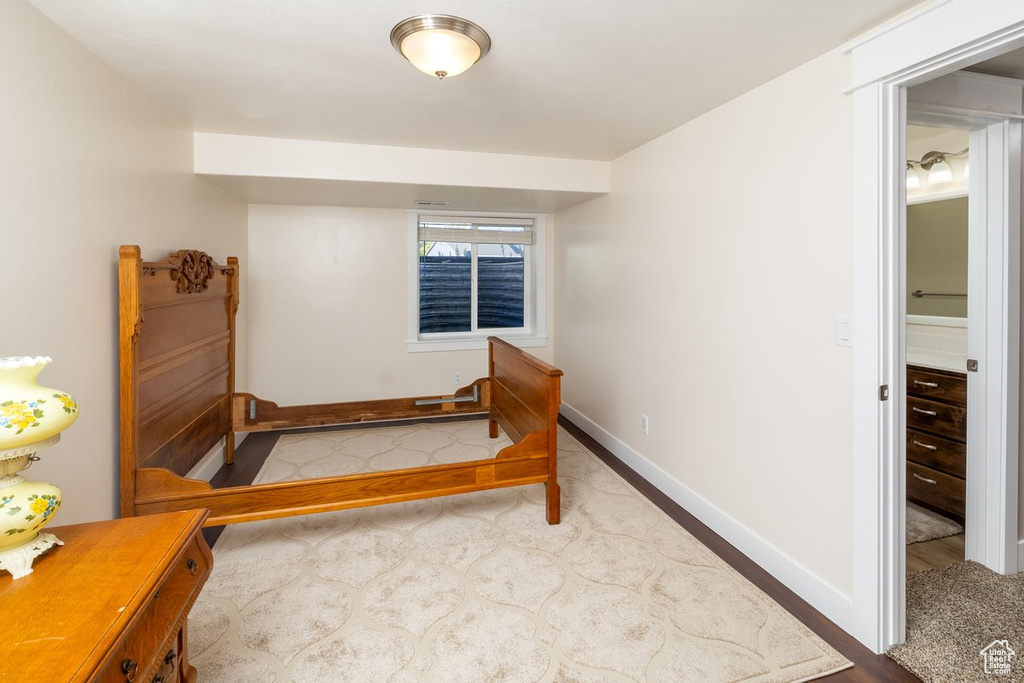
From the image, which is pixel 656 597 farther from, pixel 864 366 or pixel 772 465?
pixel 864 366

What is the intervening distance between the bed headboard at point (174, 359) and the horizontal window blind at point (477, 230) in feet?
5.96

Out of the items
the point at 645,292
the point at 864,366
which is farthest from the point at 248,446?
the point at 864,366

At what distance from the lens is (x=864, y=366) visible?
5.66 ft

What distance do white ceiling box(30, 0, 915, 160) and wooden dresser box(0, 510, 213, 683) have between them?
1.62 meters

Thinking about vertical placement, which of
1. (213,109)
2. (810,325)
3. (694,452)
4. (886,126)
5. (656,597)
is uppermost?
(213,109)

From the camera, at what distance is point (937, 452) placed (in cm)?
261

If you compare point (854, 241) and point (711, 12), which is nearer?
point (711, 12)

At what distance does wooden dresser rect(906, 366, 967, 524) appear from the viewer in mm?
2496

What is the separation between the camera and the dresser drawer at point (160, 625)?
925mm

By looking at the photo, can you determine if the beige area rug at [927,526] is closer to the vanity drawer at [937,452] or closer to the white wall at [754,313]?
the vanity drawer at [937,452]

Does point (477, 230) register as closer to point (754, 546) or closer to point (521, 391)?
point (521, 391)

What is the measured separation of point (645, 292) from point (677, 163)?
2.63ft

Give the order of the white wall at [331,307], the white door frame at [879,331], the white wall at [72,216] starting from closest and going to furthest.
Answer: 1. the white wall at [72,216]
2. the white door frame at [879,331]
3. the white wall at [331,307]

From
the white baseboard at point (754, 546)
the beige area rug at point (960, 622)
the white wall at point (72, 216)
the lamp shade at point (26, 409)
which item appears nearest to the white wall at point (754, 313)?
the white baseboard at point (754, 546)
